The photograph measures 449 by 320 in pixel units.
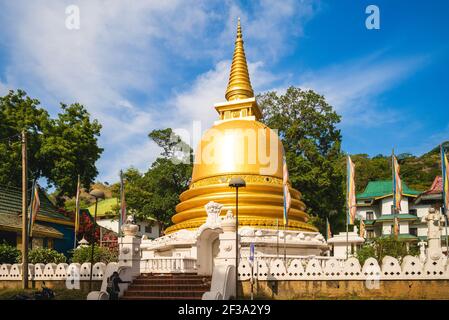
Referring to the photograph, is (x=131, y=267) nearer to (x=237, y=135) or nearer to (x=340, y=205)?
(x=237, y=135)

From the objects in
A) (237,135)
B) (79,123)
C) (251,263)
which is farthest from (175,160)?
(251,263)

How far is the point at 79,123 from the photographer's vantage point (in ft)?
142

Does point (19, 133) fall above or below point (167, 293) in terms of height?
above

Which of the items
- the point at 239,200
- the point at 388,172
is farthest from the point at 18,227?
the point at 388,172

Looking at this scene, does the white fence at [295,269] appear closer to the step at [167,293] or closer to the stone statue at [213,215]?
the step at [167,293]

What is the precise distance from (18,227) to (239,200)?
1569cm

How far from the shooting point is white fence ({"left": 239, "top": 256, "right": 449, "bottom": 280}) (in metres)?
17.4

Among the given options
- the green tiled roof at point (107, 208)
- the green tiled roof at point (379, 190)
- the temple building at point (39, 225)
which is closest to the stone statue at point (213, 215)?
the temple building at point (39, 225)

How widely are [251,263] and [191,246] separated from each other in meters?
10.0

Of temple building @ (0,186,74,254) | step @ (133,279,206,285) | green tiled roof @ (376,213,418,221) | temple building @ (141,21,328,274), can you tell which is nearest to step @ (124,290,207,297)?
step @ (133,279,206,285)

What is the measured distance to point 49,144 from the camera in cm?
4022

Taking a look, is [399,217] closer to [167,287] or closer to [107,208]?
[167,287]

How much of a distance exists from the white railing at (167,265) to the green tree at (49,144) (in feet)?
66.2

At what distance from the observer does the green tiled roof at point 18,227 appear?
31273 mm
